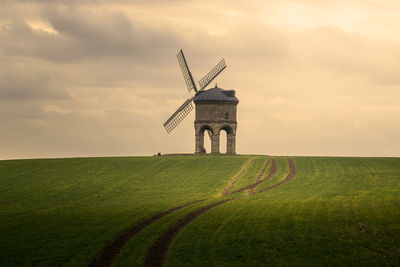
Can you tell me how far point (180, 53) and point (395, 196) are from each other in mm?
51498

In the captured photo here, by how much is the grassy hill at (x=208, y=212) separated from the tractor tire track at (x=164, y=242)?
0.29m

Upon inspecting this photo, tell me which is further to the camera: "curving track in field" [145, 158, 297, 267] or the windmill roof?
the windmill roof

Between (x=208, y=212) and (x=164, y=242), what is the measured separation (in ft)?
30.0

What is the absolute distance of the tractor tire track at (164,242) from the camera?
2692 cm

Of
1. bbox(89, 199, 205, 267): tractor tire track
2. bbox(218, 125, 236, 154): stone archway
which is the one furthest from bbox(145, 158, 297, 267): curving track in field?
bbox(218, 125, 236, 154): stone archway

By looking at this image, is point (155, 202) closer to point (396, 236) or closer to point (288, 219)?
point (288, 219)

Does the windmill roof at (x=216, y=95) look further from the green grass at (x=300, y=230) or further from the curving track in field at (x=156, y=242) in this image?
the curving track in field at (x=156, y=242)

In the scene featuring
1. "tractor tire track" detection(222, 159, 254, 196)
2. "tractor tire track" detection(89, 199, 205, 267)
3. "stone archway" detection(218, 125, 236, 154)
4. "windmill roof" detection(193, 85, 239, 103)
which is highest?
"windmill roof" detection(193, 85, 239, 103)

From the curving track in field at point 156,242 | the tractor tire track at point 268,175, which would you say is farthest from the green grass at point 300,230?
the tractor tire track at point 268,175

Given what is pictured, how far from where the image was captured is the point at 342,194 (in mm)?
48875

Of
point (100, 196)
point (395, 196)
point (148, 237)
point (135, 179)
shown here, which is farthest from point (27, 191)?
point (395, 196)

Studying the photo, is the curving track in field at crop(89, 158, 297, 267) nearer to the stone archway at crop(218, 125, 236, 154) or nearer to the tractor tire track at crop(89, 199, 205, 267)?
the tractor tire track at crop(89, 199, 205, 267)

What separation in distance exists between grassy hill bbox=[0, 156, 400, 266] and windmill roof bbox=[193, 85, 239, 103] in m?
14.4

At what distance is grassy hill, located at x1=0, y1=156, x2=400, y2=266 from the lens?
28641mm
